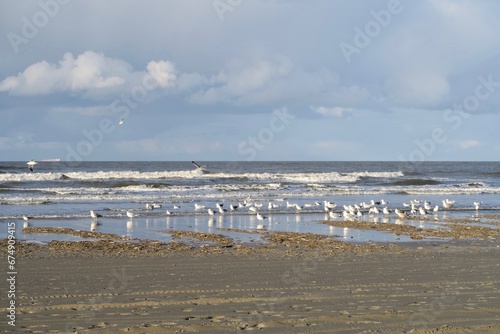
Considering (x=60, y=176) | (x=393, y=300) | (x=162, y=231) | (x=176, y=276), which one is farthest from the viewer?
(x=60, y=176)

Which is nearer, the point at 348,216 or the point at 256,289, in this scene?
the point at 256,289

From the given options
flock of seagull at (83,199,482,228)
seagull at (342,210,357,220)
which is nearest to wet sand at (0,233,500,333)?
seagull at (342,210,357,220)

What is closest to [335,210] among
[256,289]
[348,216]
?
[348,216]

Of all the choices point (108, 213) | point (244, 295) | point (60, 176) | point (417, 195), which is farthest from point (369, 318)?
point (60, 176)

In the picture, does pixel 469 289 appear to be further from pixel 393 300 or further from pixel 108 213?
pixel 108 213

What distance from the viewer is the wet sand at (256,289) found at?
680cm

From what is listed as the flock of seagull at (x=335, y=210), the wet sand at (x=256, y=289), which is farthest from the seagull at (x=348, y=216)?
the wet sand at (x=256, y=289)

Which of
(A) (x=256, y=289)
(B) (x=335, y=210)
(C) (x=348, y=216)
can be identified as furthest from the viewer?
(B) (x=335, y=210)

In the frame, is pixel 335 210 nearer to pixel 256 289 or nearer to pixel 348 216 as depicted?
pixel 348 216

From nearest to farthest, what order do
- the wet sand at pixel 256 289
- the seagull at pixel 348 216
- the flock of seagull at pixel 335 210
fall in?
the wet sand at pixel 256 289 < the seagull at pixel 348 216 < the flock of seagull at pixel 335 210

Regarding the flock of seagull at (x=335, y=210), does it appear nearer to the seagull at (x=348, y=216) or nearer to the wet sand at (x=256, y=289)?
the seagull at (x=348, y=216)

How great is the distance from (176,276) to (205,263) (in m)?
1.39

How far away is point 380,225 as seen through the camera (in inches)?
743

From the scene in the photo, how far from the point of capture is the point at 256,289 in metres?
8.56
